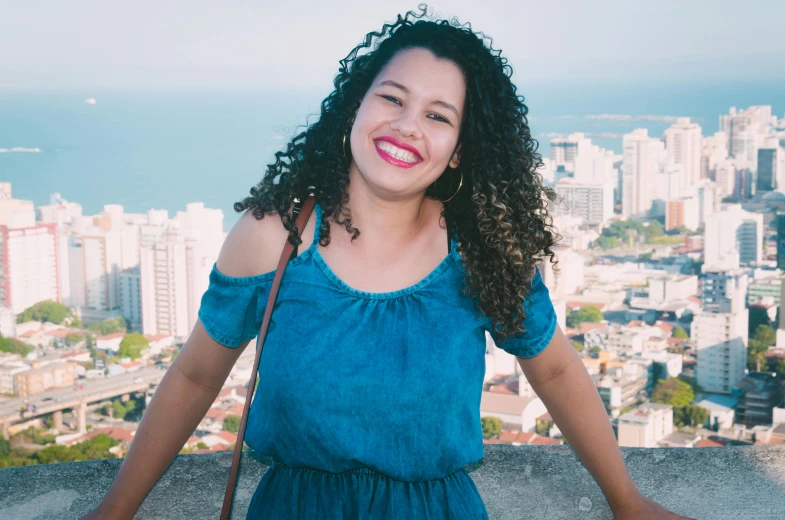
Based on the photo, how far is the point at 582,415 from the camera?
0.90 m

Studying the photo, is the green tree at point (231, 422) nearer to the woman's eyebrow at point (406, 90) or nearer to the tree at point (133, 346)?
the tree at point (133, 346)

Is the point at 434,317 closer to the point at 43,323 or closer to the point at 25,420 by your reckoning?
the point at 25,420

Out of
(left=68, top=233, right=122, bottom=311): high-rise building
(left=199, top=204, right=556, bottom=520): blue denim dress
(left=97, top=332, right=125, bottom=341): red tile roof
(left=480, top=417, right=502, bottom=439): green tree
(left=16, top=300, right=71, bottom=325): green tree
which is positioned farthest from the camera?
(left=68, top=233, right=122, bottom=311): high-rise building

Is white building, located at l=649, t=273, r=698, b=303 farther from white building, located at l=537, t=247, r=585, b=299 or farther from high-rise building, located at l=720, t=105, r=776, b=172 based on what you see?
high-rise building, located at l=720, t=105, r=776, b=172

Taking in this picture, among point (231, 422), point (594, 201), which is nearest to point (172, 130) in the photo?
point (594, 201)

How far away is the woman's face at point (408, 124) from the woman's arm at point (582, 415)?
0.23 m

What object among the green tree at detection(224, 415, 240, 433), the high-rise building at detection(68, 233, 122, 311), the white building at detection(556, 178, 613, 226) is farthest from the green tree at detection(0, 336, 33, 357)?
the white building at detection(556, 178, 613, 226)

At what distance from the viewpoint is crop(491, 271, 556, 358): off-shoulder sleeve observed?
861mm

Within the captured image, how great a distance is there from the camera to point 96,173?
2067cm

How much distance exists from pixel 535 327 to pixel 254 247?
30 cm

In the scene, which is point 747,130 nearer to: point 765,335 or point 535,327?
point 765,335

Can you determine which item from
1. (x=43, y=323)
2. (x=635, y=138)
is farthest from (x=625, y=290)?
(x=43, y=323)

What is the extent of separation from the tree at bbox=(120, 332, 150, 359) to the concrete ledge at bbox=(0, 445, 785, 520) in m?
12.6

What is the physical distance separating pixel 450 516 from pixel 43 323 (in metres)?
16.6
